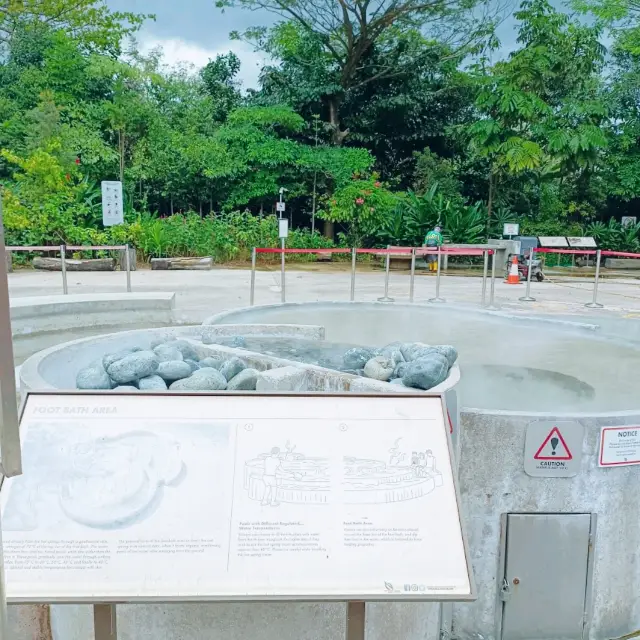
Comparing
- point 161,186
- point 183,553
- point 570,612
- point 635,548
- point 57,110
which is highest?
point 57,110

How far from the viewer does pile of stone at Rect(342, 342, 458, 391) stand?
337 centimetres

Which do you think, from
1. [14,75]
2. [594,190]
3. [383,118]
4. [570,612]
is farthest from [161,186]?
[570,612]

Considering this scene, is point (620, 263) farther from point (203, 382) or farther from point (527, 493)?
point (203, 382)

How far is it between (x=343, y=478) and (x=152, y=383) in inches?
63.3

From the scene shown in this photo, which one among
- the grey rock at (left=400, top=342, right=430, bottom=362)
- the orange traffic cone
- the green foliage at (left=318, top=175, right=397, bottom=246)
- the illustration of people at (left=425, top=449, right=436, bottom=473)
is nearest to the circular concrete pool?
the grey rock at (left=400, top=342, right=430, bottom=362)

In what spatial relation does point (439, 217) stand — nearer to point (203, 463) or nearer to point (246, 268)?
point (246, 268)

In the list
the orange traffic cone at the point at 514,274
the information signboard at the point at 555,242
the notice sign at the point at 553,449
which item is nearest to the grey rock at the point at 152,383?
the notice sign at the point at 553,449

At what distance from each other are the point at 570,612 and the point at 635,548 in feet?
1.35

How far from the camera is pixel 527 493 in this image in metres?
2.84

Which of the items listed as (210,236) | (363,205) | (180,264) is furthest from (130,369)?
(363,205)

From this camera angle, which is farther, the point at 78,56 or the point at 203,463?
the point at 78,56

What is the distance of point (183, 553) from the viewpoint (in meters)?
1.62

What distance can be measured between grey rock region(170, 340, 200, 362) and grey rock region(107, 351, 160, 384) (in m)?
0.75

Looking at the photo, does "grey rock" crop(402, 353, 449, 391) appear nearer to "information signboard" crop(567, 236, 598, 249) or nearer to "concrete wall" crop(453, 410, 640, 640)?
"concrete wall" crop(453, 410, 640, 640)
